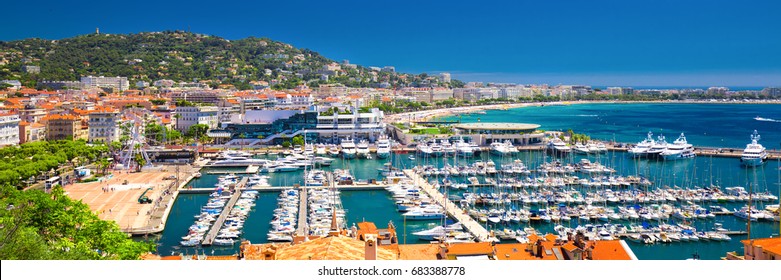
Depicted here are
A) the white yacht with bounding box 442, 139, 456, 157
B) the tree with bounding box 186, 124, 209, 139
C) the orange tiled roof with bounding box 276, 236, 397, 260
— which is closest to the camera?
the orange tiled roof with bounding box 276, 236, 397, 260

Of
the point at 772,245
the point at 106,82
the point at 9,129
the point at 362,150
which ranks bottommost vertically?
the point at 362,150

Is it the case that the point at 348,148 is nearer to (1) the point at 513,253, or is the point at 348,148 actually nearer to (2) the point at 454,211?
(2) the point at 454,211

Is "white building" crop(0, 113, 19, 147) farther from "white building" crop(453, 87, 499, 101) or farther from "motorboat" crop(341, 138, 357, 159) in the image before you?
"white building" crop(453, 87, 499, 101)

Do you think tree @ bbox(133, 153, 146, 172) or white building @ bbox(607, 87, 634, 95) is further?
white building @ bbox(607, 87, 634, 95)

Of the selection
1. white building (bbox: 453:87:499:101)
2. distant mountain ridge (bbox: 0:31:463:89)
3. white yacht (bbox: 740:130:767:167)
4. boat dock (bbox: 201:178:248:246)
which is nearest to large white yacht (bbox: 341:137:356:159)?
boat dock (bbox: 201:178:248:246)

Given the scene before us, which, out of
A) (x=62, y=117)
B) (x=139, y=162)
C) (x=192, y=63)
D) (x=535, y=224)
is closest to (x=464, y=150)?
(x=139, y=162)

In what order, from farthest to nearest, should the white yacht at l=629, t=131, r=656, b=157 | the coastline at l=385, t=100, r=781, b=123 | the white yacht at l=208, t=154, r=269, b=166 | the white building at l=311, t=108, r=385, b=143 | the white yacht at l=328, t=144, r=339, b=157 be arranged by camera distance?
the coastline at l=385, t=100, r=781, b=123 → the white building at l=311, t=108, r=385, b=143 → the white yacht at l=328, t=144, r=339, b=157 → the white yacht at l=629, t=131, r=656, b=157 → the white yacht at l=208, t=154, r=269, b=166
